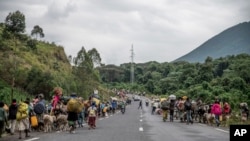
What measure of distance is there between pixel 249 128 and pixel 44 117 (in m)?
12.9

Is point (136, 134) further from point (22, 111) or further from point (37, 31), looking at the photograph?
point (37, 31)

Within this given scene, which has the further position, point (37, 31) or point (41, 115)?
point (37, 31)

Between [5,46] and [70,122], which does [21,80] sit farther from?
[70,122]

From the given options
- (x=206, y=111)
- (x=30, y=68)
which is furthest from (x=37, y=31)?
(x=206, y=111)

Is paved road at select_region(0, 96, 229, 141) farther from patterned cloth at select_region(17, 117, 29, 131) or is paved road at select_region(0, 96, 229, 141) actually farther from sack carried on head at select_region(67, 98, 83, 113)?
sack carried on head at select_region(67, 98, 83, 113)

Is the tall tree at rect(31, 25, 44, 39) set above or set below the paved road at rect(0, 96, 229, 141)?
above

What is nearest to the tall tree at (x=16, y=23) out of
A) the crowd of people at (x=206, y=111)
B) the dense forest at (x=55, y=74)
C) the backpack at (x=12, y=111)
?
A: the dense forest at (x=55, y=74)

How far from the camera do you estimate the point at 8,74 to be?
57.2 meters

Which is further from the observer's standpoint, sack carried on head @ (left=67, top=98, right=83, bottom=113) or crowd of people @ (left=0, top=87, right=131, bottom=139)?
sack carried on head @ (left=67, top=98, right=83, bottom=113)

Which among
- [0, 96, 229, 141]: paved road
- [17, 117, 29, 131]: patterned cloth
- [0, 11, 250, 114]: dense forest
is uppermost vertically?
[0, 11, 250, 114]: dense forest

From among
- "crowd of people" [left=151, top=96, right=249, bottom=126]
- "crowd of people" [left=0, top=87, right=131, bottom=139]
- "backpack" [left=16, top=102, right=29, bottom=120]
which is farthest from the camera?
A: "crowd of people" [left=151, top=96, right=249, bottom=126]

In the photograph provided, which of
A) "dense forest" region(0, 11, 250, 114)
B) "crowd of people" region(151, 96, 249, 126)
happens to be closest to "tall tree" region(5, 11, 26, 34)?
"dense forest" region(0, 11, 250, 114)

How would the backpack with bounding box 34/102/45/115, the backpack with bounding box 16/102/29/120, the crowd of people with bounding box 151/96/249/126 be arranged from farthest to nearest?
1. the crowd of people with bounding box 151/96/249/126
2. the backpack with bounding box 34/102/45/115
3. the backpack with bounding box 16/102/29/120

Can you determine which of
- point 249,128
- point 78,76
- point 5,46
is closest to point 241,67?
point 78,76
